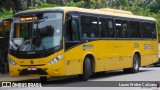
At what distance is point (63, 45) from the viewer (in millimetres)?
16906

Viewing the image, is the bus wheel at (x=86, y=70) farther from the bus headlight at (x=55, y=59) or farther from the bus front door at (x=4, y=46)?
the bus front door at (x=4, y=46)

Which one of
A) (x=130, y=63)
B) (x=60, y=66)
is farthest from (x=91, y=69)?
(x=130, y=63)

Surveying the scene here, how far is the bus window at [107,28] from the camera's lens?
2027 centimetres

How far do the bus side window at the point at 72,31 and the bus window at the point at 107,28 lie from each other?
2.33 m

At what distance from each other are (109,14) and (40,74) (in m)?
5.97

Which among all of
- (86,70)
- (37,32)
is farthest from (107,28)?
(37,32)

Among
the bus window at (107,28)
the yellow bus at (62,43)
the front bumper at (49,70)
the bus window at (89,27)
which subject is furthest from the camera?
the bus window at (107,28)

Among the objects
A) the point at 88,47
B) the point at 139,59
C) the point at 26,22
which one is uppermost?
the point at 26,22

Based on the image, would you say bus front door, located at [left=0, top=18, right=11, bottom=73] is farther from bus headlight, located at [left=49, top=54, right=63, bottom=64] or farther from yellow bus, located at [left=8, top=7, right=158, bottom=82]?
bus headlight, located at [left=49, top=54, right=63, bottom=64]

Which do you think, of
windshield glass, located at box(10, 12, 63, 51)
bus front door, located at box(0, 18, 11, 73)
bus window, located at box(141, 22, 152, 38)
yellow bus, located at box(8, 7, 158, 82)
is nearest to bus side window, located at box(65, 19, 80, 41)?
yellow bus, located at box(8, 7, 158, 82)

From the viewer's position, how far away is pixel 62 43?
16859mm

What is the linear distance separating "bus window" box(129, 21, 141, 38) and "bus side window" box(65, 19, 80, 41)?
6062 millimetres

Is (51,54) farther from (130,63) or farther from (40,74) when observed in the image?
(130,63)

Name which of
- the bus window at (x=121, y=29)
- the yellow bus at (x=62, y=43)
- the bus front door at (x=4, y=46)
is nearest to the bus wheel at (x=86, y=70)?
the yellow bus at (x=62, y=43)
